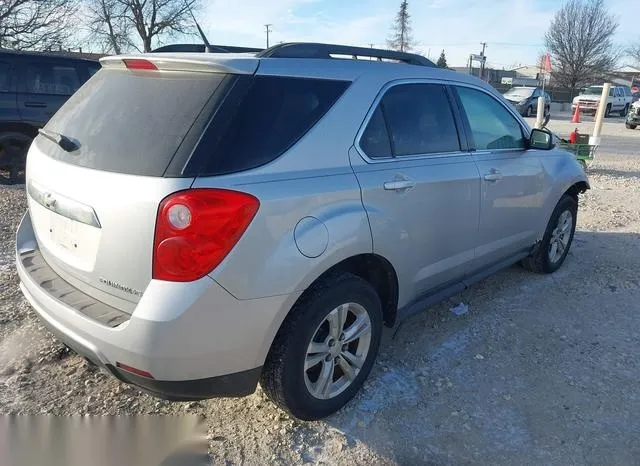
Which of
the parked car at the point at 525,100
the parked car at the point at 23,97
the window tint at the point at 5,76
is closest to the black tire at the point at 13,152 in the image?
the parked car at the point at 23,97

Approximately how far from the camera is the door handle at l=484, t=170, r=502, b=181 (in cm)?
372

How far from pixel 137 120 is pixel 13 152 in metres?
6.86

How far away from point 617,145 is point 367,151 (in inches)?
684

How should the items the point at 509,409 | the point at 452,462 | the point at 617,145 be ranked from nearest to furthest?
the point at 452,462
the point at 509,409
the point at 617,145

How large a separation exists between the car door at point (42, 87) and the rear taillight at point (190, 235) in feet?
23.2

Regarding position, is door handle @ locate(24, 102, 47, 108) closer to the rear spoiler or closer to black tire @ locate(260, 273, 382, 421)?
the rear spoiler

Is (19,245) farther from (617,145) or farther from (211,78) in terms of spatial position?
(617,145)

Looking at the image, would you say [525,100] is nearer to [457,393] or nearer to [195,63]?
[457,393]

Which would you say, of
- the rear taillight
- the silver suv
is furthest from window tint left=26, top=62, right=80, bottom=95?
the rear taillight

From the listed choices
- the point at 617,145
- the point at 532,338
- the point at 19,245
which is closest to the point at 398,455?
the point at 532,338

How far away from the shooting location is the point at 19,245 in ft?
10.0

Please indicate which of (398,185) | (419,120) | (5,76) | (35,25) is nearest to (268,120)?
(398,185)

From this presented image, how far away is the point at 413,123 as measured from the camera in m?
A: 3.26

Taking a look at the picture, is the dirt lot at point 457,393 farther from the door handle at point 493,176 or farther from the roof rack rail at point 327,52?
the roof rack rail at point 327,52
